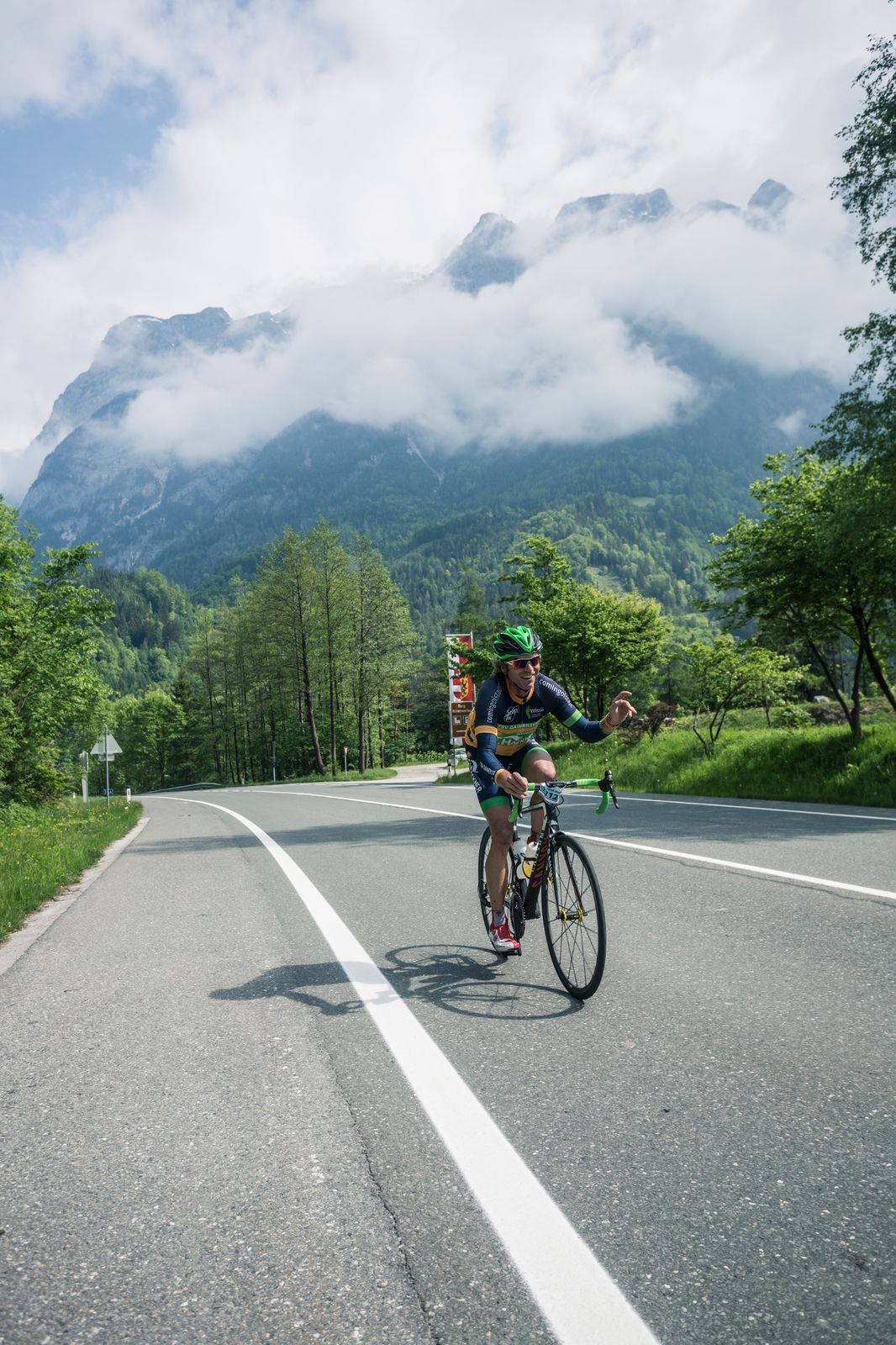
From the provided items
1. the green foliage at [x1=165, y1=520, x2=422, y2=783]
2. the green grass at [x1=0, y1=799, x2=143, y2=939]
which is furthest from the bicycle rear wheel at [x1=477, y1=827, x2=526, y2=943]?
the green foliage at [x1=165, y1=520, x2=422, y2=783]

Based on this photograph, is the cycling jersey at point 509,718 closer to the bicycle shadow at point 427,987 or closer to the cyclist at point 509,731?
the cyclist at point 509,731

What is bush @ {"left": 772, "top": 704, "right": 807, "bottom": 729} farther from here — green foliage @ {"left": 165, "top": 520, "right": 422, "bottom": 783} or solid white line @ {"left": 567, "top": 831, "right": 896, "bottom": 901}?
green foliage @ {"left": 165, "top": 520, "right": 422, "bottom": 783}

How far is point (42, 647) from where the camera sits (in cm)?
2572

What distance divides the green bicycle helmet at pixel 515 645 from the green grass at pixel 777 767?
1041 centimetres

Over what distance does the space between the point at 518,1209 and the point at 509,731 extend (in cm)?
286

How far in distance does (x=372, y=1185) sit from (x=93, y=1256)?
2.58 feet

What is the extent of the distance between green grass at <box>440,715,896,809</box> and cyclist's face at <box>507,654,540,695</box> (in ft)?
33.9

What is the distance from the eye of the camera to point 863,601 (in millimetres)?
17469

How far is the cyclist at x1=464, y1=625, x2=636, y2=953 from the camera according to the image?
4.80 m

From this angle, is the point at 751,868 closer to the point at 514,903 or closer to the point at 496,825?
the point at 514,903

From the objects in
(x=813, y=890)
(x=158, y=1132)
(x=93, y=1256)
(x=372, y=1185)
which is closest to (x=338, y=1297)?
(x=372, y=1185)

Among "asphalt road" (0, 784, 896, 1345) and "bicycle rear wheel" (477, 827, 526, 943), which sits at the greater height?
"bicycle rear wheel" (477, 827, 526, 943)

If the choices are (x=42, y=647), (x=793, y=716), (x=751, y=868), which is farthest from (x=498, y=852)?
(x=42, y=647)

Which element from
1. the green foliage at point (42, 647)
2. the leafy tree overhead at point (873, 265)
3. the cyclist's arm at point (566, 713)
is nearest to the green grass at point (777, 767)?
the leafy tree overhead at point (873, 265)
